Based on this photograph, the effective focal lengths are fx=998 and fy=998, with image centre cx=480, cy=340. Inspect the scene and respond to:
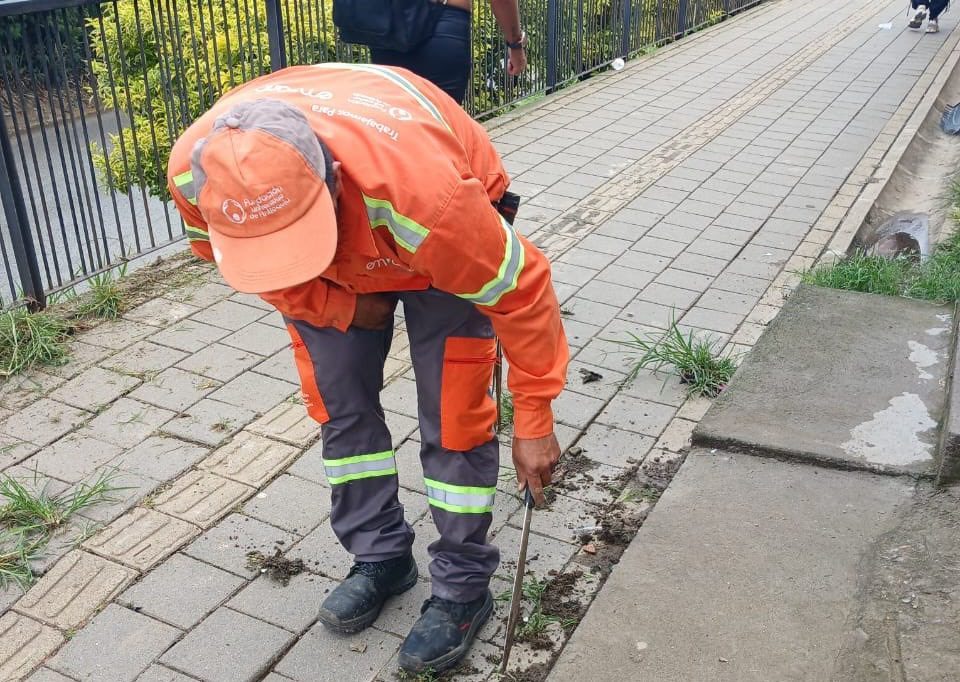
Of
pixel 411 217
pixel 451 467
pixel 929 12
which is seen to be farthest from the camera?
pixel 929 12

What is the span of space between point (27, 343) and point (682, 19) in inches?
370

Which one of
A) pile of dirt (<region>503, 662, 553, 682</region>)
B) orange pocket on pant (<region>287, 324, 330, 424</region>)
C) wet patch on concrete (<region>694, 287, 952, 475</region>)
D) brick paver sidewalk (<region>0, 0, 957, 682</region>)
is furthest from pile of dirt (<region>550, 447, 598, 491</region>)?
orange pocket on pant (<region>287, 324, 330, 424</region>)

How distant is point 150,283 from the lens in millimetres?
5062

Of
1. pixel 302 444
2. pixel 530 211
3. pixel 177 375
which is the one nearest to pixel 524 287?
pixel 302 444

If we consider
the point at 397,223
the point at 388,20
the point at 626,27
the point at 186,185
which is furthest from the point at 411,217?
the point at 626,27

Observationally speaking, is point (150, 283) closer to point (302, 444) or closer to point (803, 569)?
point (302, 444)

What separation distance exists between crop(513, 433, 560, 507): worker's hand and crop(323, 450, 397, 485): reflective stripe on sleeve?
0.43m

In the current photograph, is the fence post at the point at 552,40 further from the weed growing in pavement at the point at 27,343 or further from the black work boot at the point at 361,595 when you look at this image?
the black work boot at the point at 361,595

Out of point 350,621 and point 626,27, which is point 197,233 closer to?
point 350,621

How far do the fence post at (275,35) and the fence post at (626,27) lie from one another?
17.0 feet

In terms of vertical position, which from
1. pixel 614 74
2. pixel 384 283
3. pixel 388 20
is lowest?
pixel 614 74

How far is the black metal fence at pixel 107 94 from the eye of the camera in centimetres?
457

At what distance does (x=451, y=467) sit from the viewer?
2.60 metres

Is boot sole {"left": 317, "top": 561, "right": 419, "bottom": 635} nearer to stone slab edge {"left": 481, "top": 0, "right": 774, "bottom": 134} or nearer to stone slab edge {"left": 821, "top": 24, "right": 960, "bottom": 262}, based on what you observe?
stone slab edge {"left": 821, "top": 24, "right": 960, "bottom": 262}
